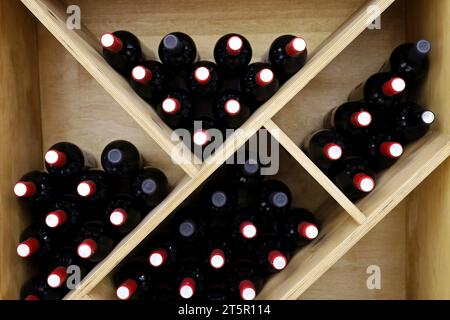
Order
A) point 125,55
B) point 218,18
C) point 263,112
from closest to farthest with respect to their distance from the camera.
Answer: point 263,112 → point 125,55 → point 218,18

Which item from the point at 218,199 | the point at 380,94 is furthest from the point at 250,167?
the point at 380,94

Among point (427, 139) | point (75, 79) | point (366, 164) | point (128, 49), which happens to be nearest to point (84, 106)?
point (75, 79)

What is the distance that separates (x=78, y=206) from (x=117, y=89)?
302mm

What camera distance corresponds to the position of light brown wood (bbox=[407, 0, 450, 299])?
0.89 meters

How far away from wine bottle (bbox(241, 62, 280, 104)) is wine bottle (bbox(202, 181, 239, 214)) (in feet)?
0.71

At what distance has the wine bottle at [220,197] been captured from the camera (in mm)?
913

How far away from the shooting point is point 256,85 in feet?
2.87

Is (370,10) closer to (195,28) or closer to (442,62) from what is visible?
(442,62)

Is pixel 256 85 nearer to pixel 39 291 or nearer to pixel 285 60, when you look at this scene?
pixel 285 60

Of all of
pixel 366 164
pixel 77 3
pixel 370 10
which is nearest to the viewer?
pixel 370 10

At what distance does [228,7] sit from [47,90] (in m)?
0.52

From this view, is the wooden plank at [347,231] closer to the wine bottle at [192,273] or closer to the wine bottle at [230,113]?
the wine bottle at [192,273]

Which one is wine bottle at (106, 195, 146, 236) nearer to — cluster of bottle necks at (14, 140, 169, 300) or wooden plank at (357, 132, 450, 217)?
cluster of bottle necks at (14, 140, 169, 300)
